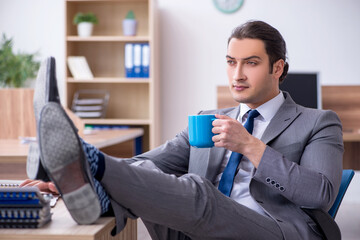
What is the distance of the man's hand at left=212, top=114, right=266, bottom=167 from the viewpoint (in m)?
1.39

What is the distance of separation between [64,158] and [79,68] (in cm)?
337

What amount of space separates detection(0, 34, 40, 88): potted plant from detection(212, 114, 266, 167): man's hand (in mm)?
3298

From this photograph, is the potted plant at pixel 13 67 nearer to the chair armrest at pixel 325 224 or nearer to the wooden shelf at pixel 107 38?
the wooden shelf at pixel 107 38

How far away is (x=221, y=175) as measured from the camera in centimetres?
169

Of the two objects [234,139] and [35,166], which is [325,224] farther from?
[35,166]

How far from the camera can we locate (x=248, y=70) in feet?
5.42

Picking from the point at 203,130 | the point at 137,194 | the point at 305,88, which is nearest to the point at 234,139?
the point at 203,130

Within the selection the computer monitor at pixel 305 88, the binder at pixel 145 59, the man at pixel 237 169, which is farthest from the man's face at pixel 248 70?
the binder at pixel 145 59

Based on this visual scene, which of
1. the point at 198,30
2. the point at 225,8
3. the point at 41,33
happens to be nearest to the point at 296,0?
the point at 225,8

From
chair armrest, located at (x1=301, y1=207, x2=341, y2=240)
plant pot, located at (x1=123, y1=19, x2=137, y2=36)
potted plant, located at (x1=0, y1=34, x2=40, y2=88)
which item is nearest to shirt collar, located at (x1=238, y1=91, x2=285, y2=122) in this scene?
chair armrest, located at (x1=301, y1=207, x2=341, y2=240)

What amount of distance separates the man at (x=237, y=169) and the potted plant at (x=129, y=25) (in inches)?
100

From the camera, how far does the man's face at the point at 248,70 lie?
1.65 metres

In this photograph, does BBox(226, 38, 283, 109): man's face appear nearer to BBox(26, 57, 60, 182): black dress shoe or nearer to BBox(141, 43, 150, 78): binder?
BBox(26, 57, 60, 182): black dress shoe

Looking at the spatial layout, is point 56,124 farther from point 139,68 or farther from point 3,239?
point 139,68
